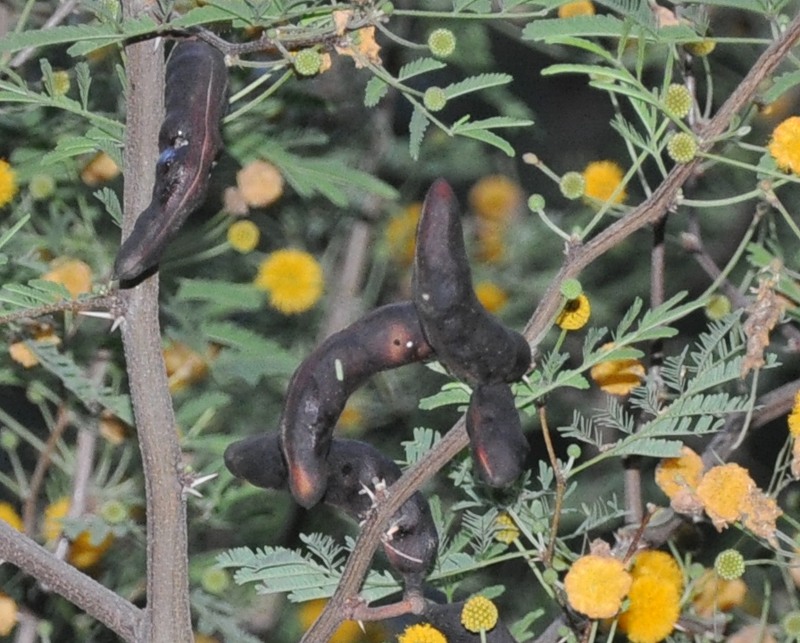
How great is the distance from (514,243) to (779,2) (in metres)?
1.00

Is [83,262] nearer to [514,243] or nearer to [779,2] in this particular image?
[514,243]

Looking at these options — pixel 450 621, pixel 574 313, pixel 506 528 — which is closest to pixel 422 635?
pixel 450 621

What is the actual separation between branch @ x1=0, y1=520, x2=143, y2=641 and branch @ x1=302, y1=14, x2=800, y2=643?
0.15 metres

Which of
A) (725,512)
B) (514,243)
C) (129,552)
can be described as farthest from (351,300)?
(725,512)

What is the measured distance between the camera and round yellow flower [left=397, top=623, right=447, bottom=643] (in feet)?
3.27

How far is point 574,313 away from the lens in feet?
3.21

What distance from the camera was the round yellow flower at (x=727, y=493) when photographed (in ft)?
3.45

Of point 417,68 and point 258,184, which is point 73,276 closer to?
point 258,184

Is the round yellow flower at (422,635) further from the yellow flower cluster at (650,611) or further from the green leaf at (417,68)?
the green leaf at (417,68)

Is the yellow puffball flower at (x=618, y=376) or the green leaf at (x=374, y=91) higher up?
the green leaf at (x=374, y=91)

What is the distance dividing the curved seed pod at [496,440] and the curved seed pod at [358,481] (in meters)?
0.10

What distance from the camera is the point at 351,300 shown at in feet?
6.13

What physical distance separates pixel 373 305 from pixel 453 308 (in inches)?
42.6

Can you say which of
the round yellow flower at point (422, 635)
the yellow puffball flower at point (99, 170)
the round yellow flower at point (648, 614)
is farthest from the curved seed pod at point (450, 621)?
the yellow puffball flower at point (99, 170)
